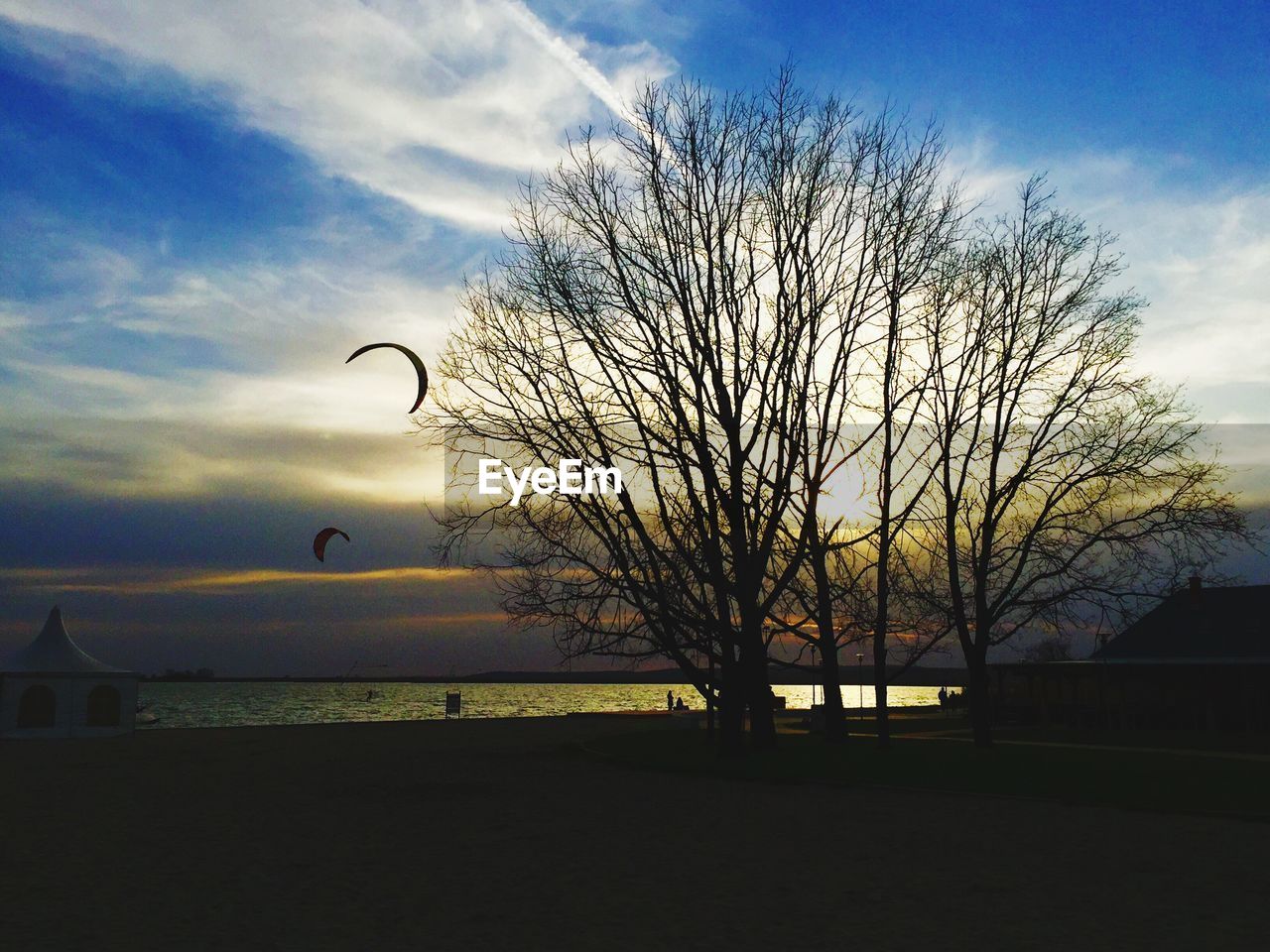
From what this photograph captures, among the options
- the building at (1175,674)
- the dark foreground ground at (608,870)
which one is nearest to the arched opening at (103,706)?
the dark foreground ground at (608,870)

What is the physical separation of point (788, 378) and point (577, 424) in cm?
537

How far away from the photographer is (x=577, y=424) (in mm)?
26891

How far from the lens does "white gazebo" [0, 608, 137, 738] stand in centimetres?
3806

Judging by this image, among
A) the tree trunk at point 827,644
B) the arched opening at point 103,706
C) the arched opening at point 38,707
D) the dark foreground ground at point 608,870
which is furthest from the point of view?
the arched opening at point 103,706

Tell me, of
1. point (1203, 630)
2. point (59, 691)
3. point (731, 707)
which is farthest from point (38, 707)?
point (1203, 630)

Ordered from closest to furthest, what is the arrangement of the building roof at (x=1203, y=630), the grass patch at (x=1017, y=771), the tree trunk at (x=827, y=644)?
1. the grass patch at (x=1017, y=771)
2. the tree trunk at (x=827, y=644)
3. the building roof at (x=1203, y=630)

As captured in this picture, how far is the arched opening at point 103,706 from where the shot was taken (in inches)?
1585

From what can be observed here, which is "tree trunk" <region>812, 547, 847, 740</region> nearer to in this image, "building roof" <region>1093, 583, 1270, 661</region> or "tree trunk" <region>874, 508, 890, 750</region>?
"tree trunk" <region>874, 508, 890, 750</region>

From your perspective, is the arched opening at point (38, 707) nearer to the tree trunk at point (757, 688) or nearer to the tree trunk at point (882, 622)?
the tree trunk at point (757, 688)

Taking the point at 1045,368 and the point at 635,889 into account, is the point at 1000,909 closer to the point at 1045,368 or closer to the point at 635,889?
the point at 635,889

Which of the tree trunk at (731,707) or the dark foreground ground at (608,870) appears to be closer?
the dark foreground ground at (608,870)

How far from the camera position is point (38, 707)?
128ft

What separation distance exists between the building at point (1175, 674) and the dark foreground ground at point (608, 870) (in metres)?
23.5

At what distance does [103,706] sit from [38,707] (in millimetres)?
2297
